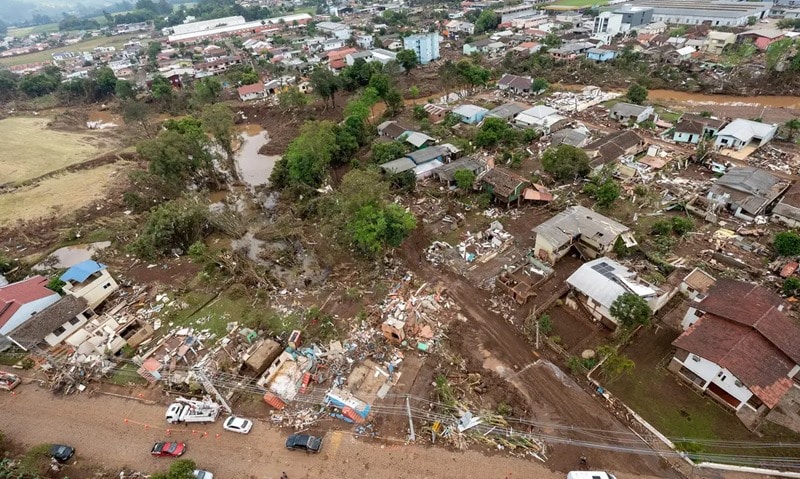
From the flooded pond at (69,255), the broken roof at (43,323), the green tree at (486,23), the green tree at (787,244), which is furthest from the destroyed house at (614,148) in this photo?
the green tree at (486,23)

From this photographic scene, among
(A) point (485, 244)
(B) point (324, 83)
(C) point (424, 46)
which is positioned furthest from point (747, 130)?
(C) point (424, 46)

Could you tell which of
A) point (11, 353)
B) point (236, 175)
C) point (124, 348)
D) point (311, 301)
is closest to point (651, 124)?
point (311, 301)

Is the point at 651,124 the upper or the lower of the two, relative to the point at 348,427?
upper

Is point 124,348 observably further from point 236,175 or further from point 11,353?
point 236,175

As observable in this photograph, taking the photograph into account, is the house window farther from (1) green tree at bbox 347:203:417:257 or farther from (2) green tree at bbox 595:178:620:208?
(1) green tree at bbox 347:203:417:257

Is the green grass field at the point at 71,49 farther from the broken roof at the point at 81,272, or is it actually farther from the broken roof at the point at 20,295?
the broken roof at the point at 81,272
